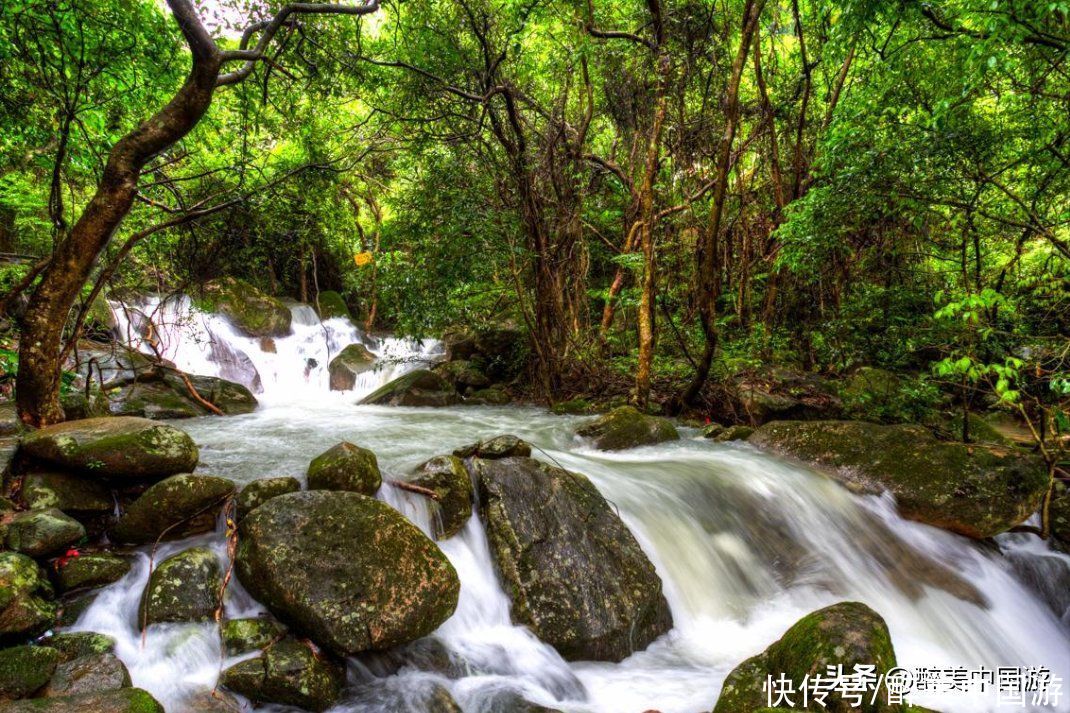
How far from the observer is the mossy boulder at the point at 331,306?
16.9 meters

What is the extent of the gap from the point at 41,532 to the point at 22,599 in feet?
1.89

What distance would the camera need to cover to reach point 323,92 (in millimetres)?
6258

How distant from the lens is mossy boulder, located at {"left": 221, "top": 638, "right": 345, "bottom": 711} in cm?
293

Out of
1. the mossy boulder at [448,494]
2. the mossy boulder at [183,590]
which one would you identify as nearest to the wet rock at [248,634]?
the mossy boulder at [183,590]

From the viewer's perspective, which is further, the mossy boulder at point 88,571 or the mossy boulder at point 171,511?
the mossy boulder at point 171,511

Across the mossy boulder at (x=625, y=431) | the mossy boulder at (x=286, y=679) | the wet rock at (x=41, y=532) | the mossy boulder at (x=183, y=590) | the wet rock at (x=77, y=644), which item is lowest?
the mossy boulder at (x=286, y=679)

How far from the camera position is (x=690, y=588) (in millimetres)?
4645

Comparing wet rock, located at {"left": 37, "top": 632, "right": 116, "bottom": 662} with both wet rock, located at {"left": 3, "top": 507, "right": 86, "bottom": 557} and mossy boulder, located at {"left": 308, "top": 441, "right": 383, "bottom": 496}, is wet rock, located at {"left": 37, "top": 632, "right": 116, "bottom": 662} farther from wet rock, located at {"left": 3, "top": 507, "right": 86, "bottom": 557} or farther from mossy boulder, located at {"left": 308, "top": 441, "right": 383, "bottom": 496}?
mossy boulder, located at {"left": 308, "top": 441, "right": 383, "bottom": 496}

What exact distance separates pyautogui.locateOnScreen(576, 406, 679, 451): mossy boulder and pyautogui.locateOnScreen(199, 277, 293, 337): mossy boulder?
10.3 m

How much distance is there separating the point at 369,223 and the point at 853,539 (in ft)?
58.1

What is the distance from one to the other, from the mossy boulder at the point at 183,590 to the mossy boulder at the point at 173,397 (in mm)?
5296

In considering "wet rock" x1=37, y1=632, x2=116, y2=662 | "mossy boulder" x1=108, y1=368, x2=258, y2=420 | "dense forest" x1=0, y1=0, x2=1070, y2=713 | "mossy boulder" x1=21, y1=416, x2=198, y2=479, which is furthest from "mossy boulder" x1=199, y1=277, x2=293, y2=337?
"wet rock" x1=37, y1=632, x2=116, y2=662

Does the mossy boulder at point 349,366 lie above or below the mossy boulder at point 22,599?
above

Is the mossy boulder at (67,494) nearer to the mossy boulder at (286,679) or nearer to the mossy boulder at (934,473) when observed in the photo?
the mossy boulder at (286,679)
